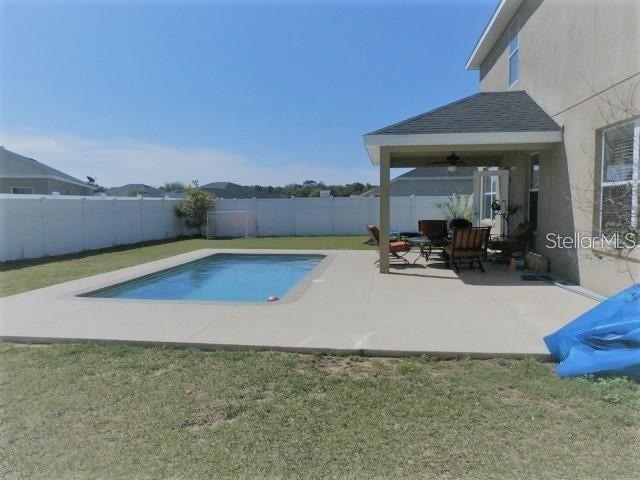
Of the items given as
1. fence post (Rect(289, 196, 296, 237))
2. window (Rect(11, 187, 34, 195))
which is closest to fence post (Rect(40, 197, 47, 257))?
fence post (Rect(289, 196, 296, 237))

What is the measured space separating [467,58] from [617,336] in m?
16.4

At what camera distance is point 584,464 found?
2627 millimetres

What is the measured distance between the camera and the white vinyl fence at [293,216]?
2341 centimetres

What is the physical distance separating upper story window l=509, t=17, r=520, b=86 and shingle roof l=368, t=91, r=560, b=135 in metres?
2.65

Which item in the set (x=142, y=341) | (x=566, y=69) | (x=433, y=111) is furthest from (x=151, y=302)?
(x=566, y=69)

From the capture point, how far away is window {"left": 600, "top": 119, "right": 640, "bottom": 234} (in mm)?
6355

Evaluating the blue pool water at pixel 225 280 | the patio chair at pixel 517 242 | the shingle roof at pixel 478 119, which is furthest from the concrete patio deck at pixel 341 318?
the shingle roof at pixel 478 119

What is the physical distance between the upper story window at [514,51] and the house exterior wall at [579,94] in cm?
80

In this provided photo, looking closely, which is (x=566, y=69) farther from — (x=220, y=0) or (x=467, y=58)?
(x=467, y=58)

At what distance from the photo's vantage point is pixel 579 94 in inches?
311

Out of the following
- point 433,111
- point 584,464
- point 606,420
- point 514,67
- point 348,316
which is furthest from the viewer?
point 514,67

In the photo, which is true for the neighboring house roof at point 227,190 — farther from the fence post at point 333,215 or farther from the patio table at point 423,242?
the patio table at point 423,242

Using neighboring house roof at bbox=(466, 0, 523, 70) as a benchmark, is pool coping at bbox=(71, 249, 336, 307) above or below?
below

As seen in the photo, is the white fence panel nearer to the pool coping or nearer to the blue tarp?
the pool coping
